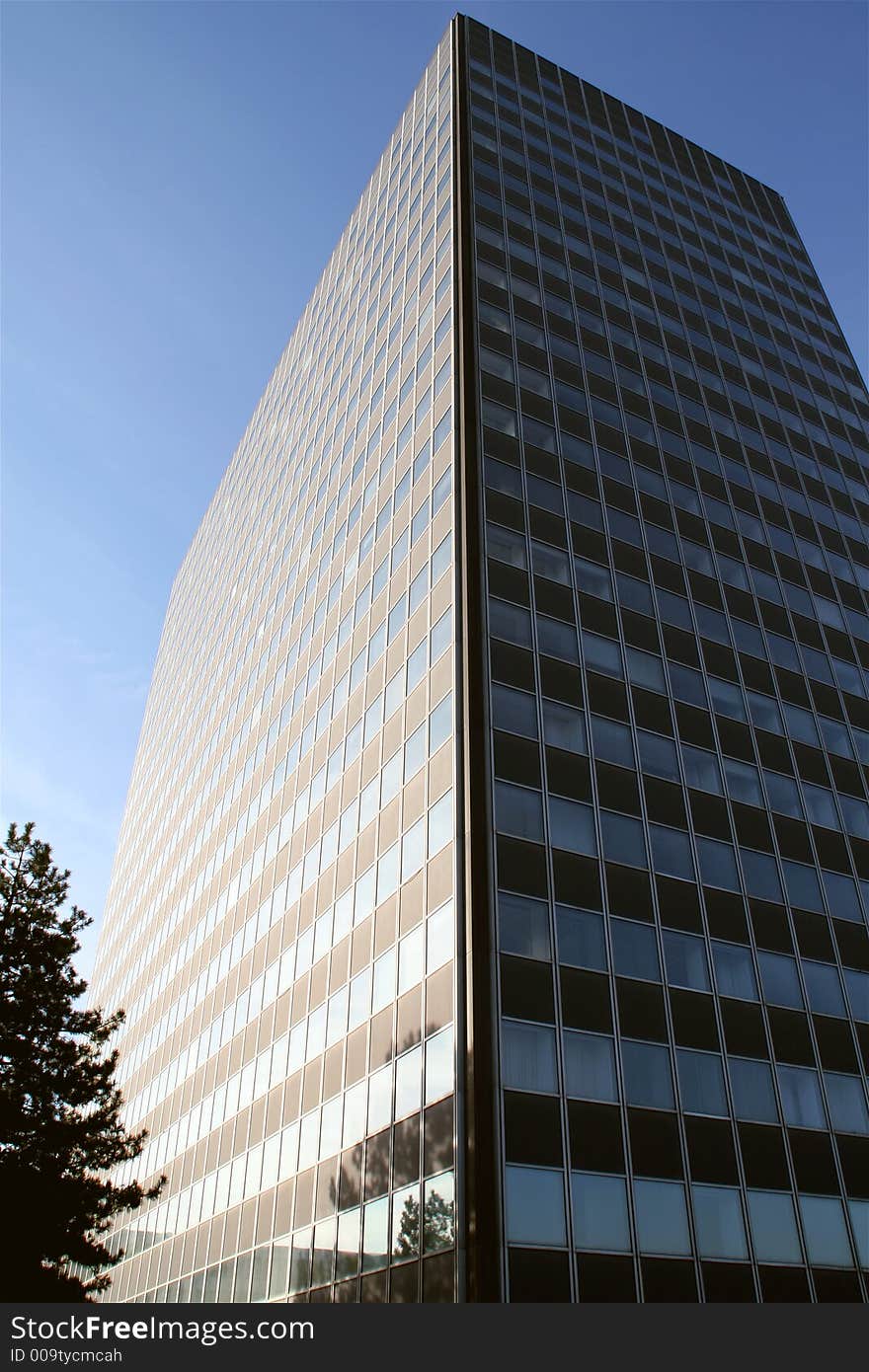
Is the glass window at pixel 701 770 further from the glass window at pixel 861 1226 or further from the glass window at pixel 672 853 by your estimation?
the glass window at pixel 861 1226

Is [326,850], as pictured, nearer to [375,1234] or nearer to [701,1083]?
[375,1234]

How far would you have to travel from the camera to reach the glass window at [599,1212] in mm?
22703

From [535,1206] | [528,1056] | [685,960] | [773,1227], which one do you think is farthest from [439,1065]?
[773,1227]

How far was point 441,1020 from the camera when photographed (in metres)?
25.0

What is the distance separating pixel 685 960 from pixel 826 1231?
24.2ft

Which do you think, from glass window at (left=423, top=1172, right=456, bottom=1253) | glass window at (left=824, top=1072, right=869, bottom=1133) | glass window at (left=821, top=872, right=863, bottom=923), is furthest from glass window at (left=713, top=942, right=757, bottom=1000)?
glass window at (left=423, top=1172, right=456, bottom=1253)

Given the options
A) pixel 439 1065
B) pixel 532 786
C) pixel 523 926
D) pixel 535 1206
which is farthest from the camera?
pixel 532 786

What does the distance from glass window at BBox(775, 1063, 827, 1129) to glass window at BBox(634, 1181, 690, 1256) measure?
15.4 feet

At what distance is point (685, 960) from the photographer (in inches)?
1112

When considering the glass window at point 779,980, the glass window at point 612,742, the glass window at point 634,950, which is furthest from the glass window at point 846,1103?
the glass window at point 612,742

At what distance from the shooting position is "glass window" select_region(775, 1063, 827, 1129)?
27.2m

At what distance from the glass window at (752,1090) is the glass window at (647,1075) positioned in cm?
223

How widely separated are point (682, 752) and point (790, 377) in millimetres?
30460

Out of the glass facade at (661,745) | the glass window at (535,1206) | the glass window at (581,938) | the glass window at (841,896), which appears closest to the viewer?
the glass window at (535,1206)
